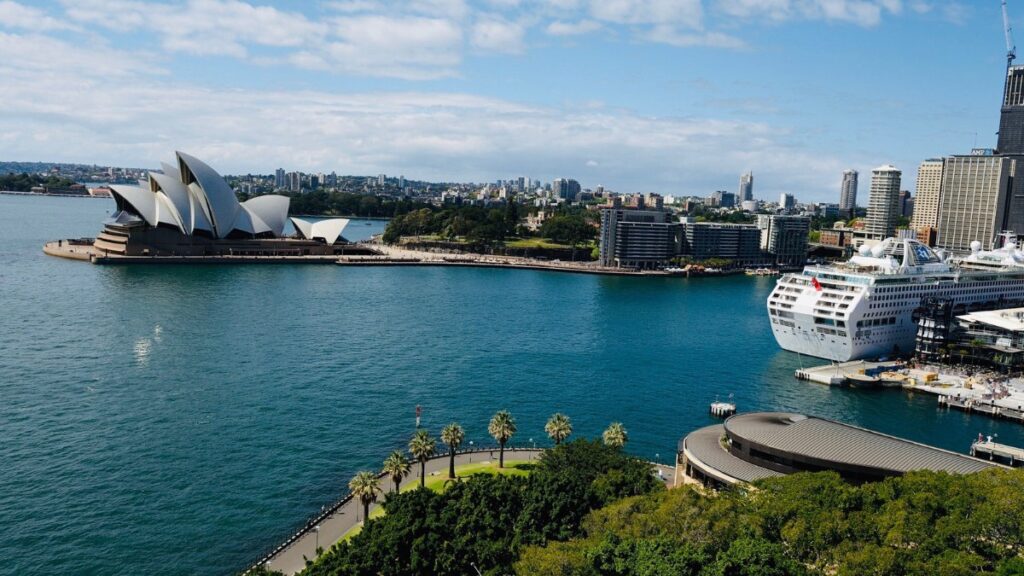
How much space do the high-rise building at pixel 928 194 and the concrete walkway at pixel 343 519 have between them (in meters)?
157

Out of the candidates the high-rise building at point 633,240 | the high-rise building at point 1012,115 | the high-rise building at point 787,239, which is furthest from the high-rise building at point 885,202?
the high-rise building at point 633,240

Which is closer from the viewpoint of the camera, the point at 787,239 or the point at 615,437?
the point at 615,437

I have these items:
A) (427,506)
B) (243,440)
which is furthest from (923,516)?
(243,440)

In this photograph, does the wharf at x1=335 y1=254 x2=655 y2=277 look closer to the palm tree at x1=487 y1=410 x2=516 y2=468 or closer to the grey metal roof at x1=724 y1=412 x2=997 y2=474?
the palm tree at x1=487 y1=410 x2=516 y2=468

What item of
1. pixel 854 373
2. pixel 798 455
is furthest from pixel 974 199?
pixel 798 455

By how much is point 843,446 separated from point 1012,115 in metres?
157

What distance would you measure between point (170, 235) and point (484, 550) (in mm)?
86793

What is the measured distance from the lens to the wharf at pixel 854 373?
46.4 m

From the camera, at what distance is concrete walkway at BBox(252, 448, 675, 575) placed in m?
22.9

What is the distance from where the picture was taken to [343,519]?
25.5 m

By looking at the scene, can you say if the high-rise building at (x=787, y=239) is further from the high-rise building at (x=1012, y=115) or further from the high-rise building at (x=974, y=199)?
the high-rise building at (x=1012, y=115)

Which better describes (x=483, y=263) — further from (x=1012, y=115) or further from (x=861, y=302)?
(x=1012, y=115)

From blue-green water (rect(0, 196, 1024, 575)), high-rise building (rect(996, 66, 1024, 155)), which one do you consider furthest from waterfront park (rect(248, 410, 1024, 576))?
high-rise building (rect(996, 66, 1024, 155))

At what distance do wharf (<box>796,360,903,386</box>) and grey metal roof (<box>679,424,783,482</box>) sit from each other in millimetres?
21264
